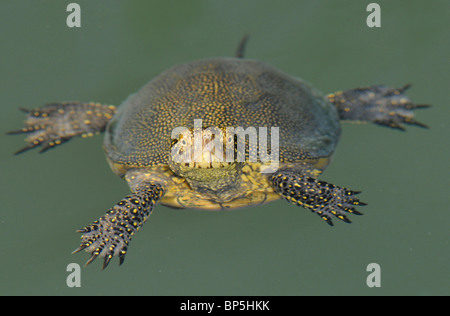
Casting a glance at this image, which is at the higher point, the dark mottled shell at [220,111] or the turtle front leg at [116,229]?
the dark mottled shell at [220,111]

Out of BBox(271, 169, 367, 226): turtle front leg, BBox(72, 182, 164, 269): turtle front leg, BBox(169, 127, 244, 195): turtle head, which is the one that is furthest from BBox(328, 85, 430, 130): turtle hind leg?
BBox(72, 182, 164, 269): turtle front leg

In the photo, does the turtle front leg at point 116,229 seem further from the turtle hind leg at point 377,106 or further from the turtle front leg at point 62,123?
the turtle hind leg at point 377,106

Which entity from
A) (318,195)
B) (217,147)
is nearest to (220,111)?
(217,147)

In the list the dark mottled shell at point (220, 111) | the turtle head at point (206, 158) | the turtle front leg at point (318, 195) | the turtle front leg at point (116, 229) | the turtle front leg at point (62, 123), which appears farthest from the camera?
the turtle front leg at point (62, 123)

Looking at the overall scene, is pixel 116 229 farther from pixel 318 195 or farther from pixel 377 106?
pixel 377 106

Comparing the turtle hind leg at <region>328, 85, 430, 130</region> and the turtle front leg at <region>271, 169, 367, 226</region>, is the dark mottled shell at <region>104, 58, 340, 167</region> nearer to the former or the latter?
the turtle front leg at <region>271, 169, 367, 226</region>

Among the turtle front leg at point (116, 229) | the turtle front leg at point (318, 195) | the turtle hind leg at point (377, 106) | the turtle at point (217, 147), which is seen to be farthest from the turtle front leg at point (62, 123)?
the turtle hind leg at point (377, 106)
